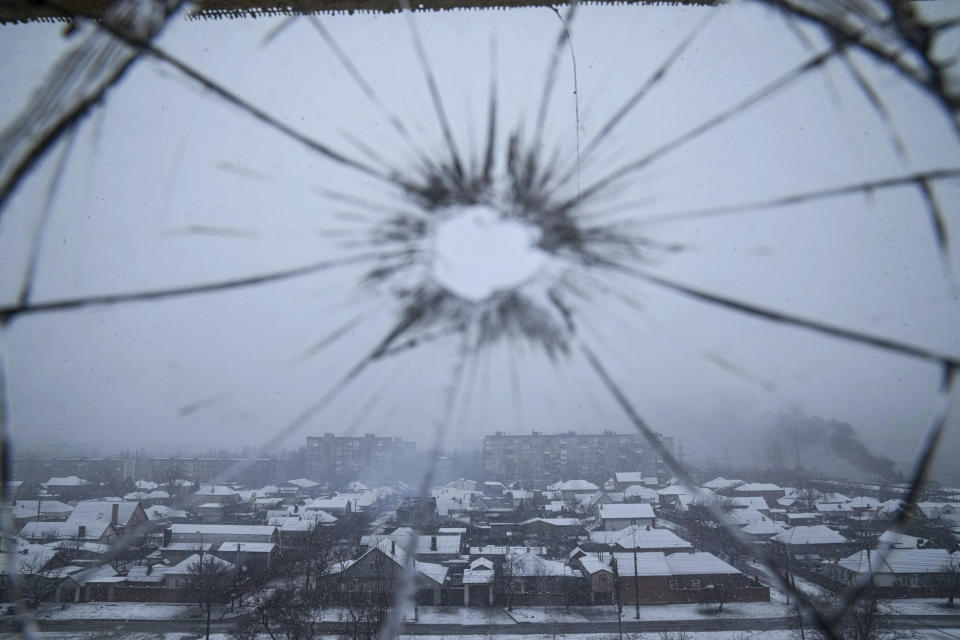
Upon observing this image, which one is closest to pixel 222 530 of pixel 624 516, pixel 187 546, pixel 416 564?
pixel 187 546

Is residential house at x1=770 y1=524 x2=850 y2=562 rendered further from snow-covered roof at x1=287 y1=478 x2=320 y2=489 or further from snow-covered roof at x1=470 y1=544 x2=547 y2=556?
snow-covered roof at x1=287 y1=478 x2=320 y2=489

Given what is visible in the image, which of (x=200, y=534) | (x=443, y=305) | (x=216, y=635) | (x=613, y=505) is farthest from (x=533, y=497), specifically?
(x=443, y=305)

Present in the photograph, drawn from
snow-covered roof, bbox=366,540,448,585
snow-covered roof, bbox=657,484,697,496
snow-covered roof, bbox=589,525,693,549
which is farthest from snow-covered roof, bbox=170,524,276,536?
snow-covered roof, bbox=657,484,697,496

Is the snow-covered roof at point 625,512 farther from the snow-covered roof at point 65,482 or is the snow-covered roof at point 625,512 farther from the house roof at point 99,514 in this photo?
the snow-covered roof at point 65,482

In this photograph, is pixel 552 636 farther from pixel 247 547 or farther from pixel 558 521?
pixel 558 521

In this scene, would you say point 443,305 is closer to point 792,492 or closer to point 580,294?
point 580,294

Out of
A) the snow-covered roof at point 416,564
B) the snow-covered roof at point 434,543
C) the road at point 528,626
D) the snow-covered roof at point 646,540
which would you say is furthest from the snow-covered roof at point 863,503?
the snow-covered roof at point 416,564
